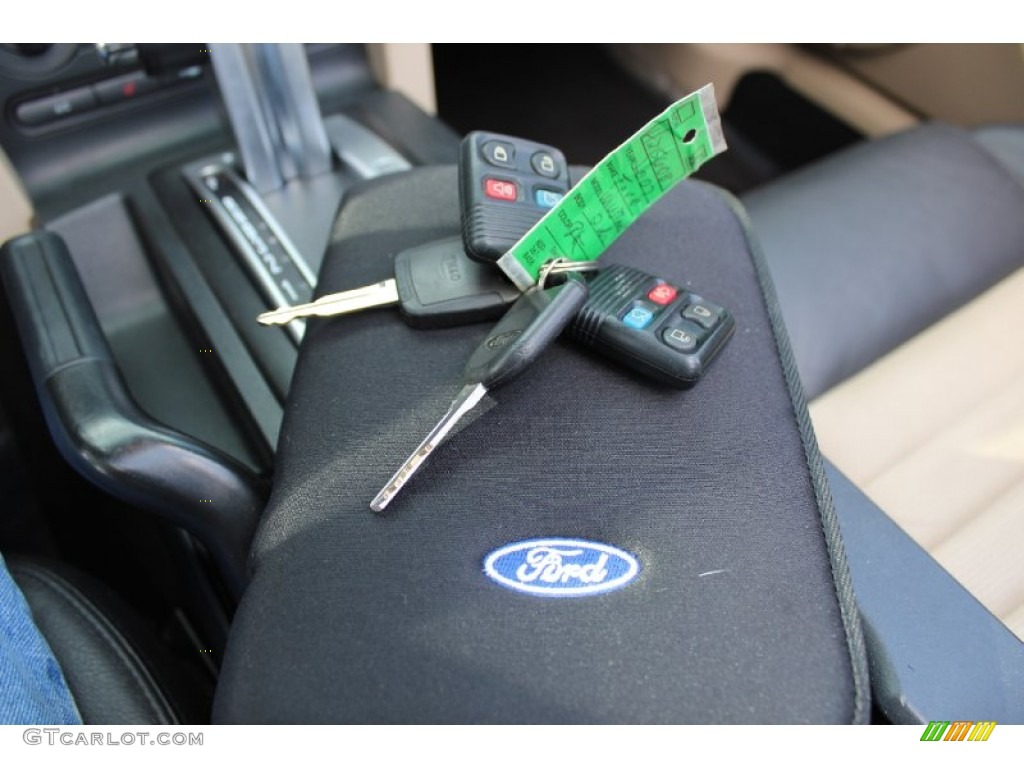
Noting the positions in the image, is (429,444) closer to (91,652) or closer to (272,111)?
(91,652)

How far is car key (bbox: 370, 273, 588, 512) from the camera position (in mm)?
441

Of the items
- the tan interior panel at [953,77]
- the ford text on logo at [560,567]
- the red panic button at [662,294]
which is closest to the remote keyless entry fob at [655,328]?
the red panic button at [662,294]

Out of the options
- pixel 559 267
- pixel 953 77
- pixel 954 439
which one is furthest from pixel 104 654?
pixel 953 77

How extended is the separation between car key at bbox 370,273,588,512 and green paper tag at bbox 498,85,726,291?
0.03 metres

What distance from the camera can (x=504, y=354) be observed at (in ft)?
1.47

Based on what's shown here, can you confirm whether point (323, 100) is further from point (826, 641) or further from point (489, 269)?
point (826, 641)

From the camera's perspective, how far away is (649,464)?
454mm

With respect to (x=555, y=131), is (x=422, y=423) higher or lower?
higher

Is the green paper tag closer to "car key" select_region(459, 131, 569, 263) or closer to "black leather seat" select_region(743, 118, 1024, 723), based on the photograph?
"car key" select_region(459, 131, 569, 263)

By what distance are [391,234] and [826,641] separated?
0.39 m

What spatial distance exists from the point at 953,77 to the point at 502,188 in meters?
0.86

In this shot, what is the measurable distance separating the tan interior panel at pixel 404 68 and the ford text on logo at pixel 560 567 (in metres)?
0.65
